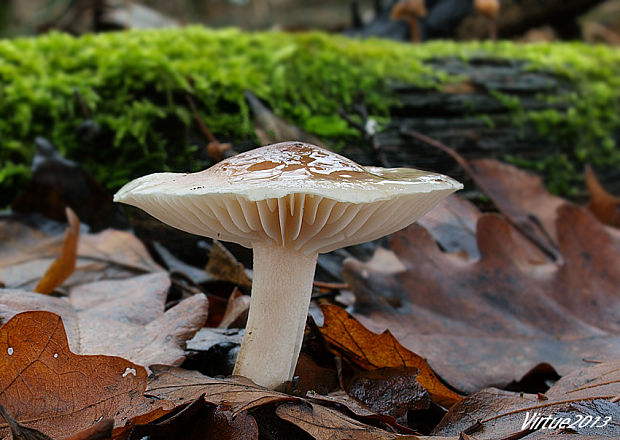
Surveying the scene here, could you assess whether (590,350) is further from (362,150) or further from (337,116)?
(337,116)

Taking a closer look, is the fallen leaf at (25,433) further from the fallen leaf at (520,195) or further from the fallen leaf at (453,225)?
the fallen leaf at (520,195)

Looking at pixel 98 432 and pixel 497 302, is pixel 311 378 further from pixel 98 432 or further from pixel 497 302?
pixel 497 302

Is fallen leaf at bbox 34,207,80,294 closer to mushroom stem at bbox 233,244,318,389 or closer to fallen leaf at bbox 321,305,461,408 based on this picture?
mushroom stem at bbox 233,244,318,389

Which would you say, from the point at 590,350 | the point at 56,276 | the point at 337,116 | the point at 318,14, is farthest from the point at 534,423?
the point at 318,14

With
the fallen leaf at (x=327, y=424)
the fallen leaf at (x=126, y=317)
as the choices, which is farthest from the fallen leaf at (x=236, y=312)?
the fallen leaf at (x=327, y=424)

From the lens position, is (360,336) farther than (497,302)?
No

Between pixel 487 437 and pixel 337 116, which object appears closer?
pixel 487 437

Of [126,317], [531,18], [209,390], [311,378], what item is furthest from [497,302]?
[531,18]
